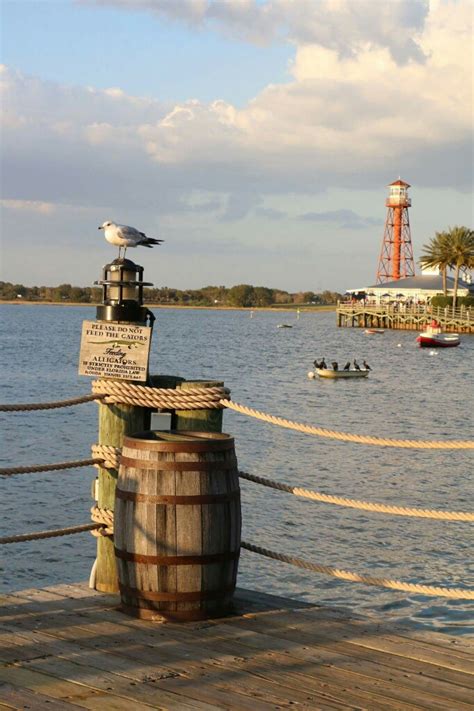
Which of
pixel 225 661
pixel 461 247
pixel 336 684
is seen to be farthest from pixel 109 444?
pixel 461 247

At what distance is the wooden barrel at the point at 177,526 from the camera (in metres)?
5.62

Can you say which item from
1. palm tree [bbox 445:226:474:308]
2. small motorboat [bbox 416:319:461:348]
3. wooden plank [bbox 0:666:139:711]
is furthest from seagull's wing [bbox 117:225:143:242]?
palm tree [bbox 445:226:474:308]

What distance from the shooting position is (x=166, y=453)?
18.6 feet

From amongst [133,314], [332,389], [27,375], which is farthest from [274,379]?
[133,314]

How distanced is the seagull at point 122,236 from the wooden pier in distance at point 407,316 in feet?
353

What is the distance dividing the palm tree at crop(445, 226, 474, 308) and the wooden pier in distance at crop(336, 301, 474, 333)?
569cm

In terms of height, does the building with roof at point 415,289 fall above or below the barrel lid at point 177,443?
above

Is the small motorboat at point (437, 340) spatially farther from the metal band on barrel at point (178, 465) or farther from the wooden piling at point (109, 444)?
the metal band on barrel at point (178, 465)

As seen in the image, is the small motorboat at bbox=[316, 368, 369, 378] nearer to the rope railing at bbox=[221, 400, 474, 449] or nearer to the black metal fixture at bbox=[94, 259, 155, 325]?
the black metal fixture at bbox=[94, 259, 155, 325]

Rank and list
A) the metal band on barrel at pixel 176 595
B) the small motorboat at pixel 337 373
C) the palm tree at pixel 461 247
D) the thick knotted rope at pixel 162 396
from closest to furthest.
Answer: the metal band on barrel at pixel 176 595, the thick knotted rope at pixel 162 396, the small motorboat at pixel 337 373, the palm tree at pixel 461 247

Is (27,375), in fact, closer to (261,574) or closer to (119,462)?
(261,574)

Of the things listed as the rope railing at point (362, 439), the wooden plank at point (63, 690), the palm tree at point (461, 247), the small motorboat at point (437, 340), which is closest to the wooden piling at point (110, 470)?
the rope railing at point (362, 439)

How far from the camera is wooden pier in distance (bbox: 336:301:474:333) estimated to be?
114562 millimetres

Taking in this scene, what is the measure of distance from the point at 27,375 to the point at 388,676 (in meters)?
53.4
